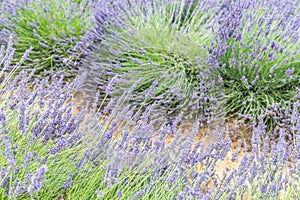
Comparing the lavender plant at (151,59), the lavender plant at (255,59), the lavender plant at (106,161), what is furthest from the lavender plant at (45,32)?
the lavender plant at (106,161)

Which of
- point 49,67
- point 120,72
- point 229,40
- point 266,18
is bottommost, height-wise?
point 49,67

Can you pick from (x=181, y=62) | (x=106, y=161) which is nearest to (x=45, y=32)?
(x=181, y=62)

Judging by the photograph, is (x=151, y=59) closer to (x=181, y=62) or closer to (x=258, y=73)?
(x=181, y=62)

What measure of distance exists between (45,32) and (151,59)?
103cm

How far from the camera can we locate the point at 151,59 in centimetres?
335

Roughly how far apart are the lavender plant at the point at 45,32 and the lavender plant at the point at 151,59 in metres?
0.23

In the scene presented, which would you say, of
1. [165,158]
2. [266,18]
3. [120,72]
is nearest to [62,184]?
[165,158]

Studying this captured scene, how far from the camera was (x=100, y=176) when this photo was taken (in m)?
1.90

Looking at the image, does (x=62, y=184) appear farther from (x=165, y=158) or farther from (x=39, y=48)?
(x=39, y=48)

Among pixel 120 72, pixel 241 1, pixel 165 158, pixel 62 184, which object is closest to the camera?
pixel 62 184

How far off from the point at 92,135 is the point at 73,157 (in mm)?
198

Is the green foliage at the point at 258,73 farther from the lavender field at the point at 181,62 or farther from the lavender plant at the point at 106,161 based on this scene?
the lavender plant at the point at 106,161

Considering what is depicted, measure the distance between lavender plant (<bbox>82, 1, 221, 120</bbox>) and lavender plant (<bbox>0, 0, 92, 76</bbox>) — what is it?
0.75 ft

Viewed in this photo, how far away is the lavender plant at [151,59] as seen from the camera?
3.15m
